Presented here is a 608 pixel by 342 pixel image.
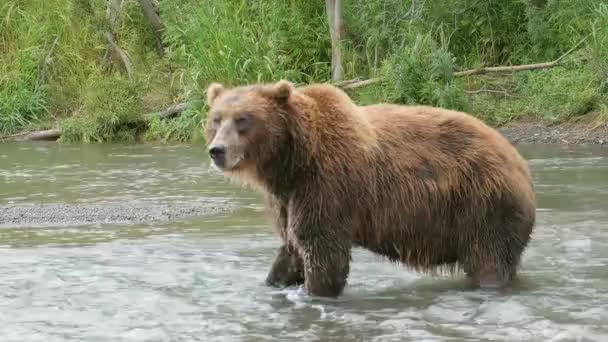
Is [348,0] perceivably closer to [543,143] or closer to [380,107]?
[543,143]

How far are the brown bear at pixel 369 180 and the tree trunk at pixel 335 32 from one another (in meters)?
8.81

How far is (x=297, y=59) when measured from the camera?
51.0ft

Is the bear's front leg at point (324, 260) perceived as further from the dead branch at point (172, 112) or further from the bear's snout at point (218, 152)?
the dead branch at point (172, 112)

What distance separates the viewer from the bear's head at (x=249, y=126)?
5.71 metres

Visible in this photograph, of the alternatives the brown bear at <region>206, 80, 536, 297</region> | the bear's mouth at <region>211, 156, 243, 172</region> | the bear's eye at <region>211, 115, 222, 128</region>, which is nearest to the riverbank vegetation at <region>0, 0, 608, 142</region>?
the brown bear at <region>206, 80, 536, 297</region>

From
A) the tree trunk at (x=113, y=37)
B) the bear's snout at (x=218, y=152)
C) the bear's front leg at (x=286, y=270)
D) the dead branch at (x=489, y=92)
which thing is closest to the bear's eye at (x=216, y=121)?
the bear's snout at (x=218, y=152)

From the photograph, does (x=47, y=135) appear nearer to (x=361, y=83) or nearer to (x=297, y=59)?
(x=297, y=59)

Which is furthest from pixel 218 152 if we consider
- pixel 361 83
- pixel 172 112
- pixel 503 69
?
pixel 172 112

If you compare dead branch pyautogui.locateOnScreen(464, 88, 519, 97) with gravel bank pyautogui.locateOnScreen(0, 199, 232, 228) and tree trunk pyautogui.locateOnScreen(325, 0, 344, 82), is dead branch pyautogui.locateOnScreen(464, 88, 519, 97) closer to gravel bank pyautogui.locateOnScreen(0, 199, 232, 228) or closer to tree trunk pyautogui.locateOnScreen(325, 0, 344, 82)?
tree trunk pyautogui.locateOnScreen(325, 0, 344, 82)

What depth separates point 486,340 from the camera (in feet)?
17.0

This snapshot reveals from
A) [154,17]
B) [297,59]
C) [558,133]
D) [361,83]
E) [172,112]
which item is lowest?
[558,133]

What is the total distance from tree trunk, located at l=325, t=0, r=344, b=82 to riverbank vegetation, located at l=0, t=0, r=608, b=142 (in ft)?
0.07

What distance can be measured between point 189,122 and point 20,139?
3.41 metres

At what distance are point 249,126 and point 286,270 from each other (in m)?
1.03
